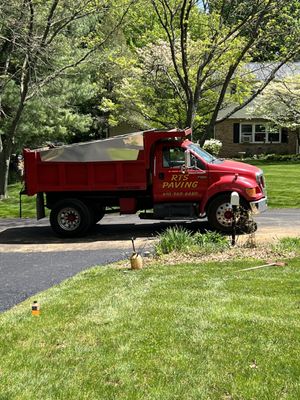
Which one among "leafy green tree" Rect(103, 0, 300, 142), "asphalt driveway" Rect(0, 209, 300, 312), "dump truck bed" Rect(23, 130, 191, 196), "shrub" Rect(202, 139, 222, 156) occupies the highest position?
"leafy green tree" Rect(103, 0, 300, 142)

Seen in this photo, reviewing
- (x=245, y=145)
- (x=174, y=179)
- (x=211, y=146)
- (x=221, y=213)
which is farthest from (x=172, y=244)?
(x=245, y=145)

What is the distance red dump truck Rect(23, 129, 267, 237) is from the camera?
11.6 meters

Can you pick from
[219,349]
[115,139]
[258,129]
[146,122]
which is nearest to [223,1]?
[115,139]

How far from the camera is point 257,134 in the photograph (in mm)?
38094

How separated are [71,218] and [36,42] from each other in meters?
5.77

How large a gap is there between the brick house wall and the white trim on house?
7.2 inches

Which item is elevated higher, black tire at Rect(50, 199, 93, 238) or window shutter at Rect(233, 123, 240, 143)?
window shutter at Rect(233, 123, 240, 143)

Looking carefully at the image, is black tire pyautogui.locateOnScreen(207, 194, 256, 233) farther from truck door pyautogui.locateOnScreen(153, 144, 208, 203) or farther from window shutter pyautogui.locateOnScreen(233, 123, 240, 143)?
window shutter pyautogui.locateOnScreen(233, 123, 240, 143)

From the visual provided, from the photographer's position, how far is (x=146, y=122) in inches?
1123

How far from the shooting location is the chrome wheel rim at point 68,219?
12.2 metres

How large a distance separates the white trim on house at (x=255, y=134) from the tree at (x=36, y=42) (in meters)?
18.1

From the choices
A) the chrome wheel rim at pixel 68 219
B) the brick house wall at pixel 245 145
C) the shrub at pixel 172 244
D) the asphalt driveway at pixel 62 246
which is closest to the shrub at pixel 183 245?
the shrub at pixel 172 244

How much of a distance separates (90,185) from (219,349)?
27.0 feet

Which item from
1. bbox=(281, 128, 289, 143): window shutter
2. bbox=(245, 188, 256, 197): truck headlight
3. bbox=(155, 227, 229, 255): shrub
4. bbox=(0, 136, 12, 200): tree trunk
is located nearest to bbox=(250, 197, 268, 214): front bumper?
bbox=(245, 188, 256, 197): truck headlight
